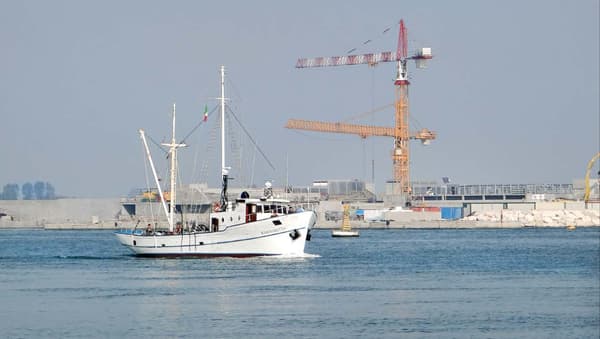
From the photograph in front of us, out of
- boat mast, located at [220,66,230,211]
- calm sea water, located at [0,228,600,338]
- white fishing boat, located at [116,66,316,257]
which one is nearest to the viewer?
calm sea water, located at [0,228,600,338]

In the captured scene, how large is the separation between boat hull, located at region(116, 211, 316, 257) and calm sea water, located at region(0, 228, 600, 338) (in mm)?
819

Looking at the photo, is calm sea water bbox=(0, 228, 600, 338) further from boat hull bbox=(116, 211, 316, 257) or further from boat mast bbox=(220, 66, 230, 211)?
boat mast bbox=(220, 66, 230, 211)

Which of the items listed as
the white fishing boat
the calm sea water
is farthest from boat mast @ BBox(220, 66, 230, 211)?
the calm sea water

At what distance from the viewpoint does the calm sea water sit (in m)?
44.3

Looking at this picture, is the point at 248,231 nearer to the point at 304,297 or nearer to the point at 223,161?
the point at 223,161

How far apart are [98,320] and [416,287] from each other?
20087 mm

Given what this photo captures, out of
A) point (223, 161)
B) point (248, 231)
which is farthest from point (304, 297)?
point (223, 161)

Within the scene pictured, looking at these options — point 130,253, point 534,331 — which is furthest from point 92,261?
point 534,331

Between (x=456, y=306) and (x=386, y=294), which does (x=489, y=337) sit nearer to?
(x=456, y=306)

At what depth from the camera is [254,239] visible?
270 feet

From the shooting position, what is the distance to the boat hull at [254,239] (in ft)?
268

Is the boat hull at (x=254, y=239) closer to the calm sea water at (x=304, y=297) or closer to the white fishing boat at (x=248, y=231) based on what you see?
the white fishing boat at (x=248, y=231)

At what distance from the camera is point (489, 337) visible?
41.9 meters

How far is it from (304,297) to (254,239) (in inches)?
1048
